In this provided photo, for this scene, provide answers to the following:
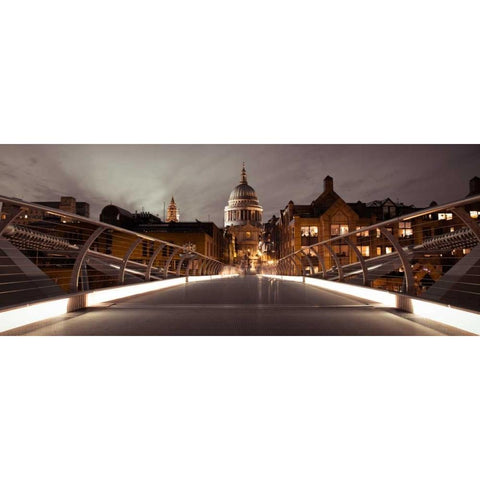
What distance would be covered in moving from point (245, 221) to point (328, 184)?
6299cm

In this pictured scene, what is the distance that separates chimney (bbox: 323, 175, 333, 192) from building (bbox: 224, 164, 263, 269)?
55483mm

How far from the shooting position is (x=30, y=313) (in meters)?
3.60

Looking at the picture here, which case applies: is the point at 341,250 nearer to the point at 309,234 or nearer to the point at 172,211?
the point at 309,234

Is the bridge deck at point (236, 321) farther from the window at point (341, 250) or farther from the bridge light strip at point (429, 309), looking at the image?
the window at point (341, 250)

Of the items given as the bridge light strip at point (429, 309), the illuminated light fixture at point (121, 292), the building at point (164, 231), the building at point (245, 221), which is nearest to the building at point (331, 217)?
the building at point (164, 231)

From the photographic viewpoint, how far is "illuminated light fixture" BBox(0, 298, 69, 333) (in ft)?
10.8

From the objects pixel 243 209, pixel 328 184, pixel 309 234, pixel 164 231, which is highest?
pixel 243 209

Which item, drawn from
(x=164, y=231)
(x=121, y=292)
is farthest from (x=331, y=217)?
(x=121, y=292)

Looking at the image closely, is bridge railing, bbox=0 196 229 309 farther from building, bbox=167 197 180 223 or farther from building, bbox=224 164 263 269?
building, bbox=224 164 263 269

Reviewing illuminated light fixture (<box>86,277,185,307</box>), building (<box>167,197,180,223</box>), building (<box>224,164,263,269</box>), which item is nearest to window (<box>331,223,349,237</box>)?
illuminated light fixture (<box>86,277,185,307</box>)

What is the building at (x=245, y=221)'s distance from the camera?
327 feet
